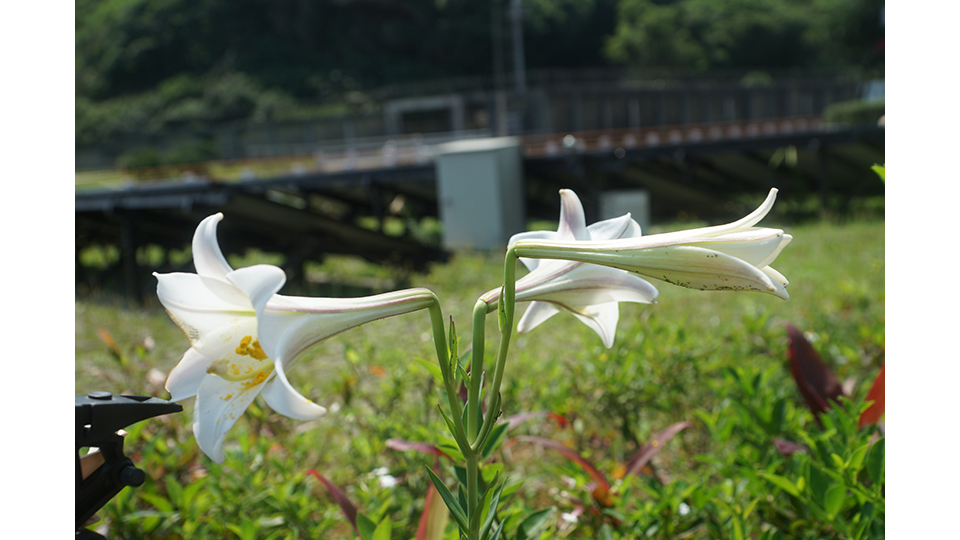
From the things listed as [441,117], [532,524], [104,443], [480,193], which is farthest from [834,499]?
[441,117]

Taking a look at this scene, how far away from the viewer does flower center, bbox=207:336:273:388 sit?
555mm

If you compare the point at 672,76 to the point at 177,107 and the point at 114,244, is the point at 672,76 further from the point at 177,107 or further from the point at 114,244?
the point at 114,244

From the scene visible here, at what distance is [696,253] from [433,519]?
48cm

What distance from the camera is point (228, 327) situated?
1.86ft

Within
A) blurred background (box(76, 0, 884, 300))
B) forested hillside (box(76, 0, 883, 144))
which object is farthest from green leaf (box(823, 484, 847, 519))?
forested hillside (box(76, 0, 883, 144))

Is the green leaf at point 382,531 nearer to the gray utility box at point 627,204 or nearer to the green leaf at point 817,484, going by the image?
the green leaf at point 817,484

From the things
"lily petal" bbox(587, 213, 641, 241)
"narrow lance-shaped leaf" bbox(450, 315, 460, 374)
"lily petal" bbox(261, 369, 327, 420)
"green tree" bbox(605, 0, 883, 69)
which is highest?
"green tree" bbox(605, 0, 883, 69)

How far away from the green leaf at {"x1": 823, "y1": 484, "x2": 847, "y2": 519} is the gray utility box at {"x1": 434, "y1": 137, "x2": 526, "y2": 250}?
26.3 feet

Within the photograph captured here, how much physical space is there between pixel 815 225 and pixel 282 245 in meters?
7.42

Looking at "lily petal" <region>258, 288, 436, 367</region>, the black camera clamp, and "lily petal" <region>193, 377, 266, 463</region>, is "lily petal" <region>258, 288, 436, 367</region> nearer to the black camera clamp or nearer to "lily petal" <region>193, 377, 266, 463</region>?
"lily petal" <region>193, 377, 266, 463</region>

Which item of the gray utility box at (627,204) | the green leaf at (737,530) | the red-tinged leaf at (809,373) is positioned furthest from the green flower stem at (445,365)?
Answer: the gray utility box at (627,204)

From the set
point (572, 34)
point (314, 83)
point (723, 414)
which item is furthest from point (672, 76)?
point (723, 414)

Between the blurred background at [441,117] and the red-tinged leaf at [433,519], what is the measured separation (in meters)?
3.55

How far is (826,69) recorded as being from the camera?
37.5 meters
